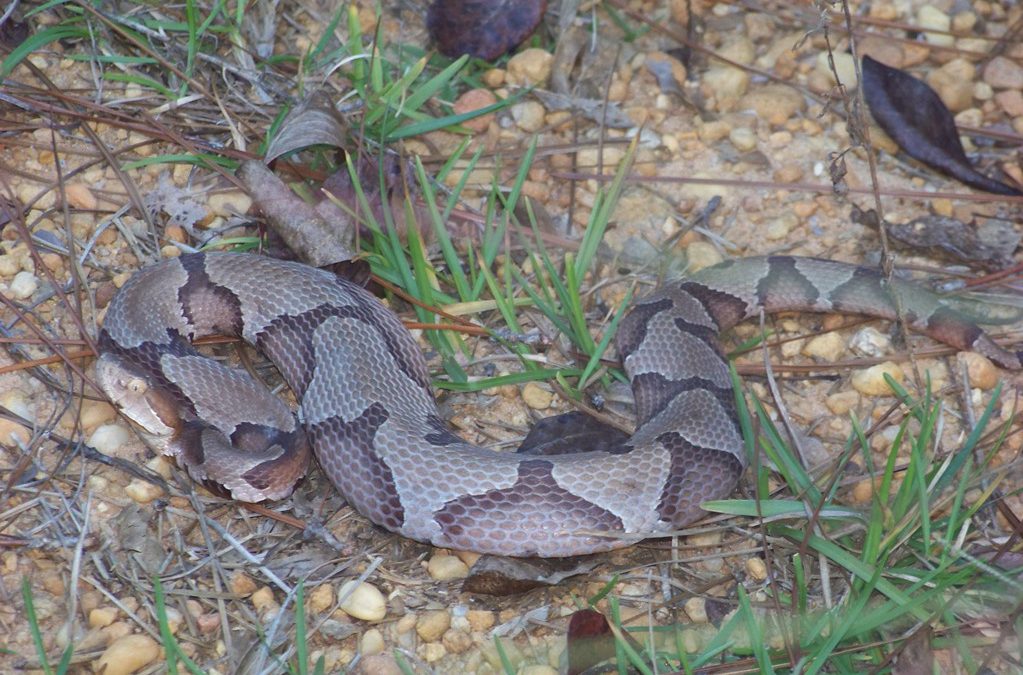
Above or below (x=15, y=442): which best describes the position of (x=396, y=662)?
below

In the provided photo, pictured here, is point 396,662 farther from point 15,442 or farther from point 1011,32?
point 1011,32

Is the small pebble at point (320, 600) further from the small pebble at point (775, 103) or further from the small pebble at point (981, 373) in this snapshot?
the small pebble at point (775, 103)

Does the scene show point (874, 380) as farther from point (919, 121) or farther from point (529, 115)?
point (529, 115)

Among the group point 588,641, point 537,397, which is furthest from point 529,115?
point 588,641

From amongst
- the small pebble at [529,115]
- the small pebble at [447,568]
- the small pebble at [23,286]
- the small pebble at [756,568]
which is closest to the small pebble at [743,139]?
the small pebble at [529,115]

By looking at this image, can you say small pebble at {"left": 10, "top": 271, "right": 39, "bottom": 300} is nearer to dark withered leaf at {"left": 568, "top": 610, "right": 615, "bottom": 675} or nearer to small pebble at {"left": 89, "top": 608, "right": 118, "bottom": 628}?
small pebble at {"left": 89, "top": 608, "right": 118, "bottom": 628}

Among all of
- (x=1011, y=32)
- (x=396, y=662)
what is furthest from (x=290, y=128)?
(x=1011, y=32)
